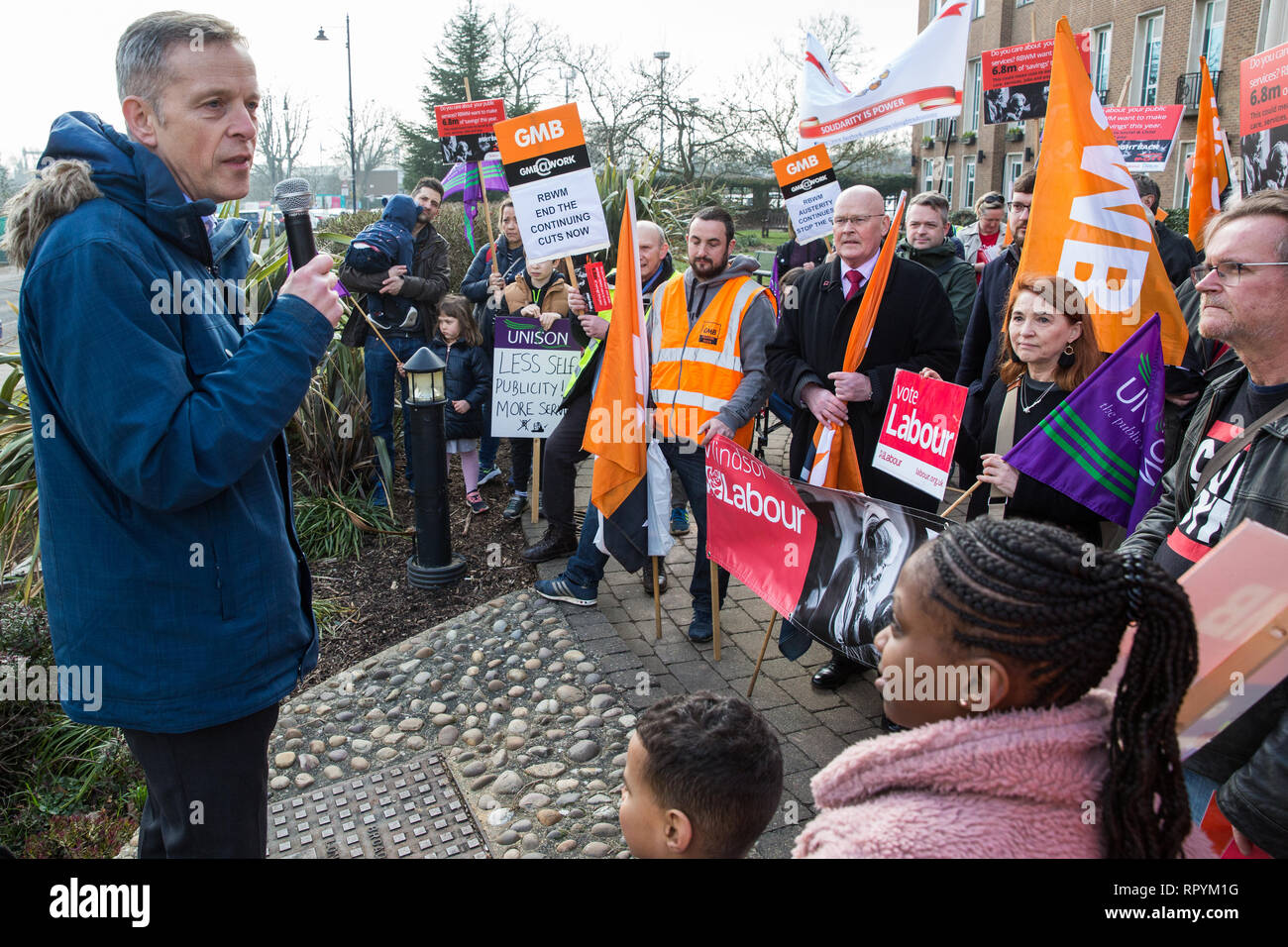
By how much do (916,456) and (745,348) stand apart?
1.23m

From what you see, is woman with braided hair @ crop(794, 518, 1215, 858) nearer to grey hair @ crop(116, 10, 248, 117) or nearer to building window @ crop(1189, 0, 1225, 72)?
grey hair @ crop(116, 10, 248, 117)

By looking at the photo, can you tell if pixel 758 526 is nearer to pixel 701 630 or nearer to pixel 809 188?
pixel 701 630

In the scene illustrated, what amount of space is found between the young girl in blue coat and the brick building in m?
13.9

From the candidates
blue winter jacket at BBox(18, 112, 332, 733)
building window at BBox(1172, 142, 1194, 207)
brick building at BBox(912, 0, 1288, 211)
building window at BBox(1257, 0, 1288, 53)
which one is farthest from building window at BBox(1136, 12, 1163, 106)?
blue winter jacket at BBox(18, 112, 332, 733)

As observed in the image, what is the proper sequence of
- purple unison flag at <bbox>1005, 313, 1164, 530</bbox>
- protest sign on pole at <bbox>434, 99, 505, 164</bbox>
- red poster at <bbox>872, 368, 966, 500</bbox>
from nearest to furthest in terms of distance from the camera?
purple unison flag at <bbox>1005, 313, 1164, 530</bbox>, red poster at <bbox>872, 368, 966, 500</bbox>, protest sign on pole at <bbox>434, 99, 505, 164</bbox>

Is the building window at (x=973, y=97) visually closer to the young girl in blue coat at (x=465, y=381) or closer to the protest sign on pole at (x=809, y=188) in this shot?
the protest sign on pole at (x=809, y=188)

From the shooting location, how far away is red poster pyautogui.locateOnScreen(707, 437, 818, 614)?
3984mm

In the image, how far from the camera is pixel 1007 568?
1.35m

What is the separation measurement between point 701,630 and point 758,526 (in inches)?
35.6

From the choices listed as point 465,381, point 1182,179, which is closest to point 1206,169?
point 465,381

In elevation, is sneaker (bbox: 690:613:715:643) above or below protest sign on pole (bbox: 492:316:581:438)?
below

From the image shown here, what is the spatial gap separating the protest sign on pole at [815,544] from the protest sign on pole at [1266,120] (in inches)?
98.5

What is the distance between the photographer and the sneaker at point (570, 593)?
512cm

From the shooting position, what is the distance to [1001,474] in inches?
139
